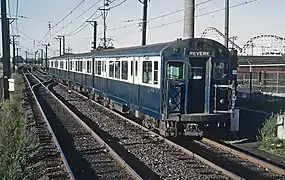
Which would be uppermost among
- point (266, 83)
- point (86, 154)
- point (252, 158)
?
point (266, 83)

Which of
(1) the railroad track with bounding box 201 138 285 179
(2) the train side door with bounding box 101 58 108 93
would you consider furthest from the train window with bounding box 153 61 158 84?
(2) the train side door with bounding box 101 58 108 93

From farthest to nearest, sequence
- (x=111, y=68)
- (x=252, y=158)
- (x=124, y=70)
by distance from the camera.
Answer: (x=111, y=68) < (x=124, y=70) < (x=252, y=158)

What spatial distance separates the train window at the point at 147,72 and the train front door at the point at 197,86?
5.32 ft

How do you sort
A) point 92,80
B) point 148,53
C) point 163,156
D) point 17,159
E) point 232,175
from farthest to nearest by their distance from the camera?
point 92,80, point 148,53, point 163,156, point 17,159, point 232,175

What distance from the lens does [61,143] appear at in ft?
44.5

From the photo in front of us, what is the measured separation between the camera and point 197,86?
44.0ft

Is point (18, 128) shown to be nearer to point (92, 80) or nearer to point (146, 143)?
point (146, 143)

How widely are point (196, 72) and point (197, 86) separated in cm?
43

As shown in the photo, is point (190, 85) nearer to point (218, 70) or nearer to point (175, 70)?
point (175, 70)

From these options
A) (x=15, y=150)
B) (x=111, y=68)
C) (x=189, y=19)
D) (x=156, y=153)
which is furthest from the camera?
(x=111, y=68)

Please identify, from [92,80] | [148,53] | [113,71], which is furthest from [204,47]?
[92,80]

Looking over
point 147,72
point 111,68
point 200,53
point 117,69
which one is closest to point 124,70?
point 117,69

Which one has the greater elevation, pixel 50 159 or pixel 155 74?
pixel 155 74

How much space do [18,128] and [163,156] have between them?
465 centimetres
